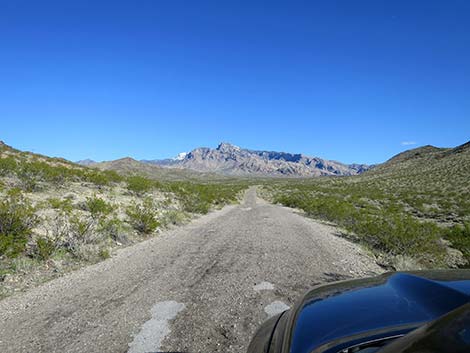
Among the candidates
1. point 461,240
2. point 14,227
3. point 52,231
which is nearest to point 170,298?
point 14,227

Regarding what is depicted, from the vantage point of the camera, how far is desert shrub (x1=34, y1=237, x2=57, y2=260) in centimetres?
723

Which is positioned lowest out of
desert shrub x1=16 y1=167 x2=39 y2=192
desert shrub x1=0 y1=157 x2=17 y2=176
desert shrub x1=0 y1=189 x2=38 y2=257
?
desert shrub x1=0 y1=189 x2=38 y2=257

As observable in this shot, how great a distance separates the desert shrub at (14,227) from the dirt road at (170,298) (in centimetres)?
135

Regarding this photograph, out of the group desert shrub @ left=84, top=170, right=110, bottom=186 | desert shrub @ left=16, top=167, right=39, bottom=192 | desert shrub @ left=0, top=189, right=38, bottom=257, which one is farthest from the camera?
desert shrub @ left=84, top=170, right=110, bottom=186

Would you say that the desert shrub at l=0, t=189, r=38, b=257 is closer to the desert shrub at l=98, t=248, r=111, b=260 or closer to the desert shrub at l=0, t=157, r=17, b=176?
the desert shrub at l=98, t=248, r=111, b=260

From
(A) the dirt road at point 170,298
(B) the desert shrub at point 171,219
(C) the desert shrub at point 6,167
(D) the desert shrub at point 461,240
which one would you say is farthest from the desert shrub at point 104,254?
(C) the desert shrub at point 6,167

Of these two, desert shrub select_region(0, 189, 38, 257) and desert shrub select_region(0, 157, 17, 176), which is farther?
desert shrub select_region(0, 157, 17, 176)

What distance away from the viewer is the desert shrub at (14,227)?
6.65m

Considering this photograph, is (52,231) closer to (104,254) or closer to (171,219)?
(104,254)

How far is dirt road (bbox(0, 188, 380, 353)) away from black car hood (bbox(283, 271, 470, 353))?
6.84 ft

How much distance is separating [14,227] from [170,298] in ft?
15.4

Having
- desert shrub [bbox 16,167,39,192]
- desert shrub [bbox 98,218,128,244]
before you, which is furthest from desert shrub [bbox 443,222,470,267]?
desert shrub [bbox 16,167,39,192]

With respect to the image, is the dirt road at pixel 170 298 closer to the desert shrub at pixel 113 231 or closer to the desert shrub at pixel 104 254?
the desert shrub at pixel 104 254

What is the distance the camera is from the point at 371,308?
2.16 meters
